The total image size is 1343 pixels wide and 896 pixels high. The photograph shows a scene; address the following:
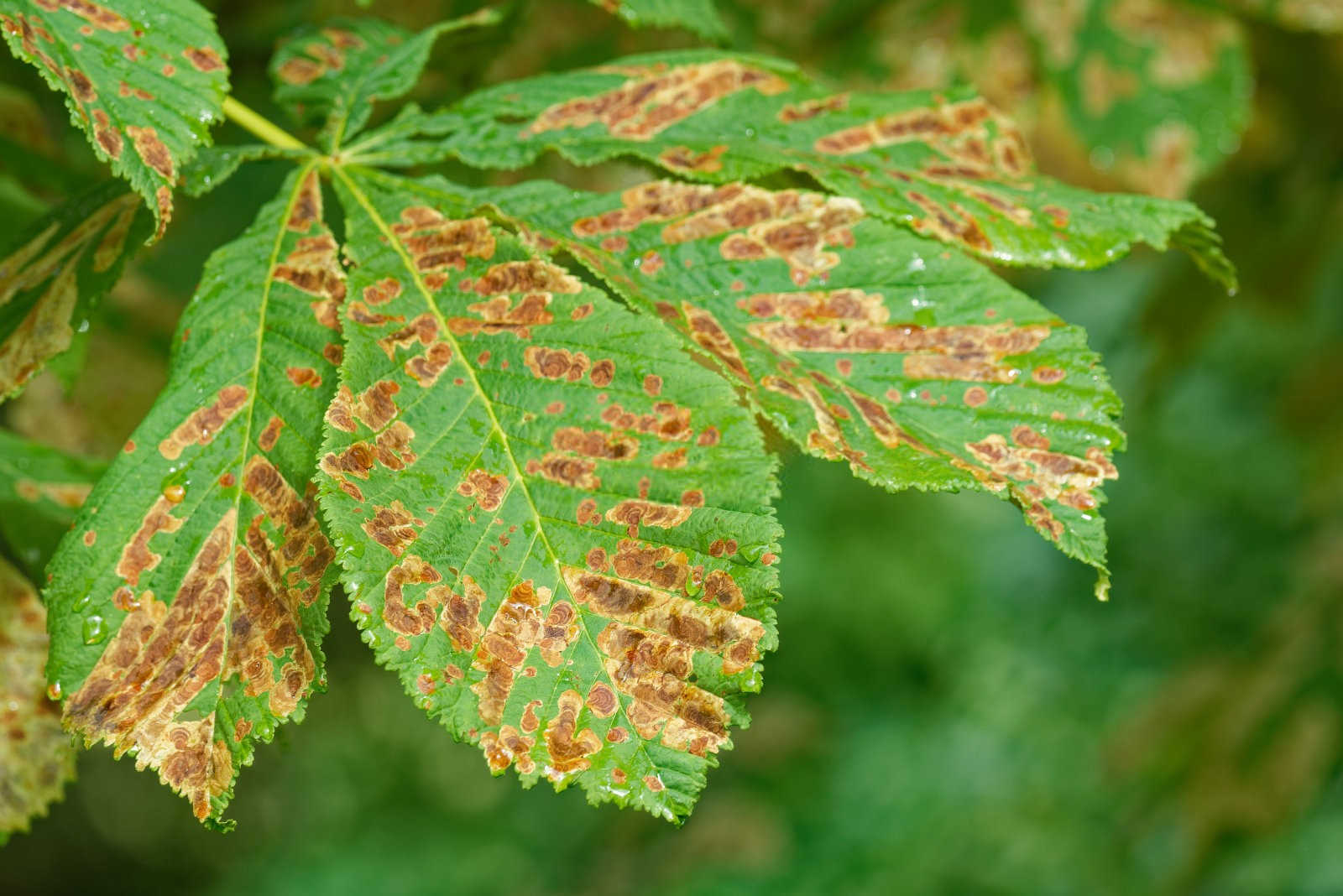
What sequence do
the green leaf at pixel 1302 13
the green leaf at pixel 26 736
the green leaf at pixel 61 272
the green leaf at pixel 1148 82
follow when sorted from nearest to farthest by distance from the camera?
the green leaf at pixel 61 272, the green leaf at pixel 26 736, the green leaf at pixel 1302 13, the green leaf at pixel 1148 82

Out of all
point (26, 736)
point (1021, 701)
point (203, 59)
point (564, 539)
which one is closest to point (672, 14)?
point (203, 59)

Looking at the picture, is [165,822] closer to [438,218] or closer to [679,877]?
[679,877]

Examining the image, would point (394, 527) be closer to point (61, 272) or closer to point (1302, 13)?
point (61, 272)

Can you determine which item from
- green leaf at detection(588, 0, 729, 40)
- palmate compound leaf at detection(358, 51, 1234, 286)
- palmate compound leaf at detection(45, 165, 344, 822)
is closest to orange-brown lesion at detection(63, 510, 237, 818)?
palmate compound leaf at detection(45, 165, 344, 822)

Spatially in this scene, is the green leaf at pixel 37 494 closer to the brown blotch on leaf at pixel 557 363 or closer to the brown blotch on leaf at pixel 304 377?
the brown blotch on leaf at pixel 304 377

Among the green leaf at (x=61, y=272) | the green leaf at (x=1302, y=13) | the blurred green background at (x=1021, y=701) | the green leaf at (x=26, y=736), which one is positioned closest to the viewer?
the green leaf at (x=61, y=272)

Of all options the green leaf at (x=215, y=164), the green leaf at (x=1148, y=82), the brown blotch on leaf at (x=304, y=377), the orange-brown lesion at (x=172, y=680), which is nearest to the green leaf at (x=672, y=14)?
the green leaf at (x=215, y=164)

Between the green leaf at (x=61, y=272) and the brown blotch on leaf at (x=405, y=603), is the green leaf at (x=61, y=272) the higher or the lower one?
the higher one

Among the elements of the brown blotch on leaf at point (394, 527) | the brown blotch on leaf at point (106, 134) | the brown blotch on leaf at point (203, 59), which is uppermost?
the brown blotch on leaf at point (203, 59)
